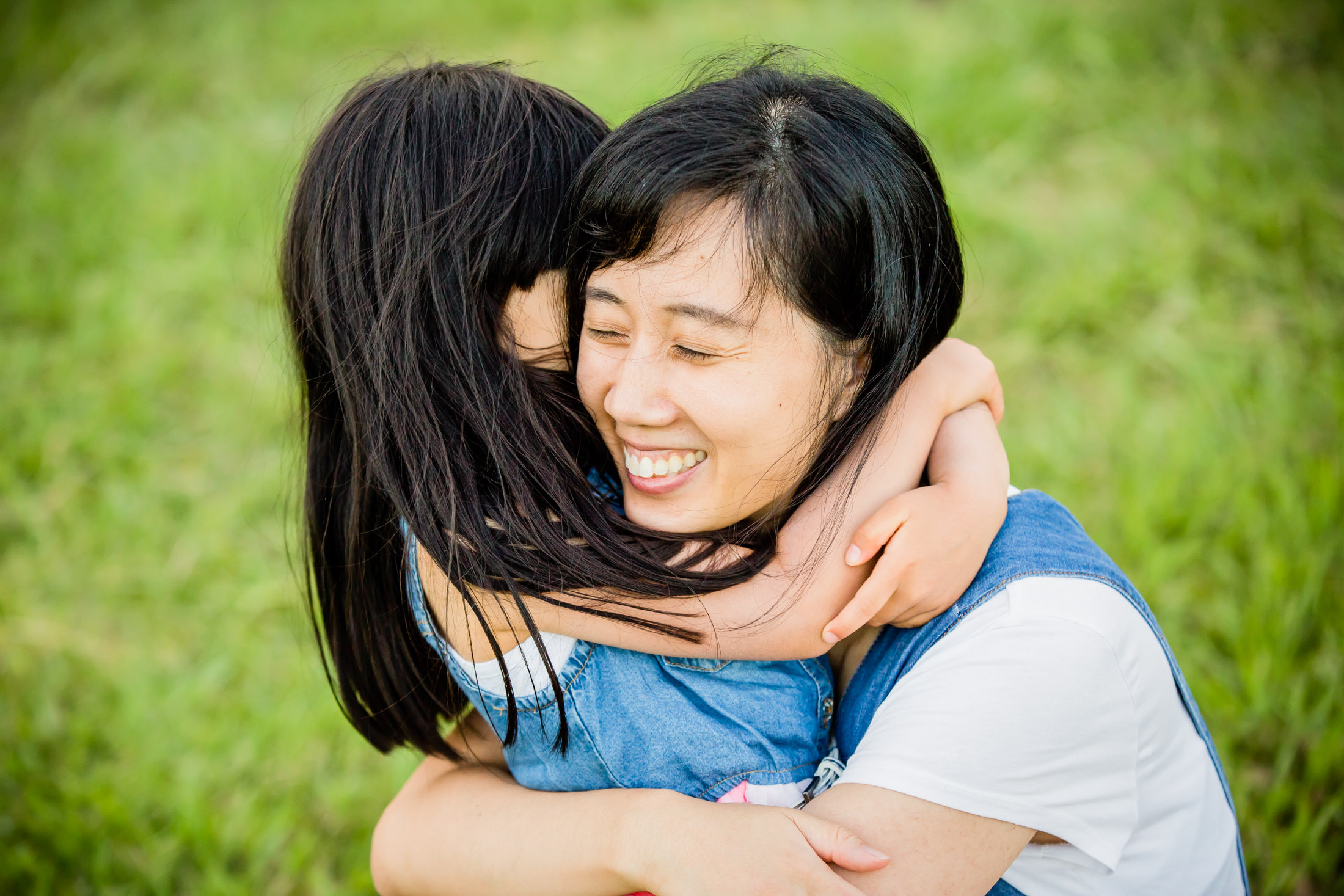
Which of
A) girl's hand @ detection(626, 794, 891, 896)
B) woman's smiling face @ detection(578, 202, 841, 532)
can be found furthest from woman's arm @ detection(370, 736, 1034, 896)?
woman's smiling face @ detection(578, 202, 841, 532)

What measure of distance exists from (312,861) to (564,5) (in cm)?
620

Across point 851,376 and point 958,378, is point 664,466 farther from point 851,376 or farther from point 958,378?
point 958,378

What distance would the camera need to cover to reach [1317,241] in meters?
3.91

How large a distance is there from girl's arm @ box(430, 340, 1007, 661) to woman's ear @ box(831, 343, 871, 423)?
0.25ft

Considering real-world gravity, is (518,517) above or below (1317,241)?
below

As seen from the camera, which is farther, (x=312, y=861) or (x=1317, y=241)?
(x=1317, y=241)

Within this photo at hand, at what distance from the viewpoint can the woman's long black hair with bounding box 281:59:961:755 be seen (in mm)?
1425

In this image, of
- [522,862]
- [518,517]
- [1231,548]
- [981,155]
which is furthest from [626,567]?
[981,155]

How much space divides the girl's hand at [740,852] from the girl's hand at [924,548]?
11.5 inches

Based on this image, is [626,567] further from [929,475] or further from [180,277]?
[180,277]

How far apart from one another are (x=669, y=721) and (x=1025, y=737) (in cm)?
55

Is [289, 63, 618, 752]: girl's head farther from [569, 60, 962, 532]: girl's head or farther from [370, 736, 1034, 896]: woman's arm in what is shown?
[370, 736, 1034, 896]: woman's arm

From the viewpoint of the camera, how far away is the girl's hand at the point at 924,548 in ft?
4.62

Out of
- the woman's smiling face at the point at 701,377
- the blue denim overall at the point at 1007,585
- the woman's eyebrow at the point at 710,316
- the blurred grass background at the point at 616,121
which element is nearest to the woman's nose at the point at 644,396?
the woman's smiling face at the point at 701,377
